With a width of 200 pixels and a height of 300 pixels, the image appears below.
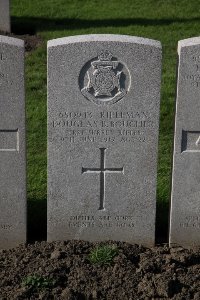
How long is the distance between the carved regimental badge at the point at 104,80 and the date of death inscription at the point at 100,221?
1.03 m

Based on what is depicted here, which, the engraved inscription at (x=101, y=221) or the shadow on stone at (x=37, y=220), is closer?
the engraved inscription at (x=101, y=221)

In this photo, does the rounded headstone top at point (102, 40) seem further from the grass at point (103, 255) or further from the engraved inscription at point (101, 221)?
the grass at point (103, 255)

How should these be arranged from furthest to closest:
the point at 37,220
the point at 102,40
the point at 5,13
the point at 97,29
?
the point at 97,29 → the point at 5,13 → the point at 37,220 → the point at 102,40

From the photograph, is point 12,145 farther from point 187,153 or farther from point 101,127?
point 187,153

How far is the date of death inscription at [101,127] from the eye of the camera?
5.38 m

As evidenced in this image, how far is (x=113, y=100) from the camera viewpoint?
5.34 metres

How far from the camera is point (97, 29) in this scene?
471 inches

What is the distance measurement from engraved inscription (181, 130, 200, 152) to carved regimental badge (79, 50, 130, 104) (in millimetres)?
627

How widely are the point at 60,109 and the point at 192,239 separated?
64.8 inches

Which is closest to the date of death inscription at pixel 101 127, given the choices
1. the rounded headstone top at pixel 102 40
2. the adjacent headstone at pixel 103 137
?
the adjacent headstone at pixel 103 137

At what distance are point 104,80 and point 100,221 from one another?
4.05 feet

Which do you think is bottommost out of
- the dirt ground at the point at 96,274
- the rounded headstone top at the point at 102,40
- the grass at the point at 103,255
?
the dirt ground at the point at 96,274

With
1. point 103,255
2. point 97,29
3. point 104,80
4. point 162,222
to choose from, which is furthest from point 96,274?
point 97,29

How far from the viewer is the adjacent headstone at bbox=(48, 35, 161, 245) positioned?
17.1 feet
